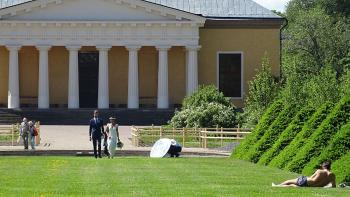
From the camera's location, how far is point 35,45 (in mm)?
83375

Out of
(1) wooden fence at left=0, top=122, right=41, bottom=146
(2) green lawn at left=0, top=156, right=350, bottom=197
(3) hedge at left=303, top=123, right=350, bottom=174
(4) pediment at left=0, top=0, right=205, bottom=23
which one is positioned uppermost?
(4) pediment at left=0, top=0, right=205, bottom=23

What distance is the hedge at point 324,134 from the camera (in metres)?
29.4

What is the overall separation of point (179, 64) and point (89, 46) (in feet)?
24.9

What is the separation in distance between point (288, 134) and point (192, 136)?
20617 mm

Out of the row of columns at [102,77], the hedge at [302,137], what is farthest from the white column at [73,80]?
the hedge at [302,137]

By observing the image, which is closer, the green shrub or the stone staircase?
the green shrub

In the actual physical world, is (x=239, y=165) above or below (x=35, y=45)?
below

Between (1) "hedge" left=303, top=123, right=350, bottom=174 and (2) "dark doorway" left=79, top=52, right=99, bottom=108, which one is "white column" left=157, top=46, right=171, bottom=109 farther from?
(1) "hedge" left=303, top=123, right=350, bottom=174

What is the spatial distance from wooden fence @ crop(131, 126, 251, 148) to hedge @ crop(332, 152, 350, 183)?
954 inches

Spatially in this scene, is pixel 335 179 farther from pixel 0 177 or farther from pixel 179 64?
pixel 179 64

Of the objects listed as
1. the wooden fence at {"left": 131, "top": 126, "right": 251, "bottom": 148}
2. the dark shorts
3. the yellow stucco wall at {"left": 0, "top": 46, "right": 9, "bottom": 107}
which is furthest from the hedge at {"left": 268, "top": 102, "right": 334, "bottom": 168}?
the yellow stucco wall at {"left": 0, "top": 46, "right": 9, "bottom": 107}

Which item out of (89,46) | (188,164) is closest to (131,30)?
(89,46)

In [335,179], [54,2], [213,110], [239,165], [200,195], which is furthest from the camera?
[54,2]

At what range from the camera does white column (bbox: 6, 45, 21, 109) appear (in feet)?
272
